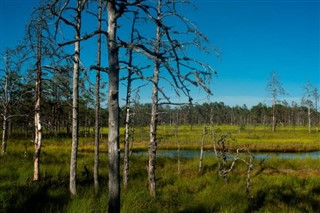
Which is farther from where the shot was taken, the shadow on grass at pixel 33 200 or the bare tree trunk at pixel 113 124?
the shadow on grass at pixel 33 200

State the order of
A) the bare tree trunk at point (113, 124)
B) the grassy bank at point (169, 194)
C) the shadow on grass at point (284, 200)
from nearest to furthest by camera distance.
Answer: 1. the bare tree trunk at point (113, 124)
2. the grassy bank at point (169, 194)
3. the shadow on grass at point (284, 200)

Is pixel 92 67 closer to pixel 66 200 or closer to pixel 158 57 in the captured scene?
pixel 158 57

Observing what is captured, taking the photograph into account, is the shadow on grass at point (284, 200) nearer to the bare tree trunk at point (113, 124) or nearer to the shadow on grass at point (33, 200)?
the shadow on grass at point (33, 200)

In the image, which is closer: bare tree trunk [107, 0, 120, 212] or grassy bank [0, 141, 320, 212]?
bare tree trunk [107, 0, 120, 212]

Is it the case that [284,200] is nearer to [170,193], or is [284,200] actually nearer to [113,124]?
[170,193]

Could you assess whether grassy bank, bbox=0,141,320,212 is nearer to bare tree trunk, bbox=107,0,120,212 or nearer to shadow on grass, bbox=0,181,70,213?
shadow on grass, bbox=0,181,70,213

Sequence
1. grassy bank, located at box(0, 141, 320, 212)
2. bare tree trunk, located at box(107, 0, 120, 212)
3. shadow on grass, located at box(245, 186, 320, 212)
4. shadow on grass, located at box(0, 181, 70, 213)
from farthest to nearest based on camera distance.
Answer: shadow on grass, located at box(245, 186, 320, 212) → grassy bank, located at box(0, 141, 320, 212) → shadow on grass, located at box(0, 181, 70, 213) → bare tree trunk, located at box(107, 0, 120, 212)

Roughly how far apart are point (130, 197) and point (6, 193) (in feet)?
10.2

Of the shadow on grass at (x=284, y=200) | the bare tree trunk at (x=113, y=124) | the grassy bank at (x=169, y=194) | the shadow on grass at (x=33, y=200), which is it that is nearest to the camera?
the bare tree trunk at (x=113, y=124)

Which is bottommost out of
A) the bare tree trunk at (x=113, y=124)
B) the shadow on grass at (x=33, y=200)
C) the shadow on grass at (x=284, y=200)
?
the shadow on grass at (x=284, y=200)

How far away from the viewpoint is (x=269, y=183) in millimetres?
15633

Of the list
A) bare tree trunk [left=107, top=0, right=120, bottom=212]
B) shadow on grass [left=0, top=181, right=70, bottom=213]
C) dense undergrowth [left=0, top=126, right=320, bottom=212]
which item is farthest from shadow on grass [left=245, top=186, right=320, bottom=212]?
bare tree trunk [left=107, top=0, right=120, bottom=212]

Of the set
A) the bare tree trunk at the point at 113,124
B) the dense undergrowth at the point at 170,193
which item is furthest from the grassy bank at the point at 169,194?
the bare tree trunk at the point at 113,124

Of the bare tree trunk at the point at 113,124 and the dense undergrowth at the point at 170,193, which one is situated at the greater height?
the bare tree trunk at the point at 113,124
